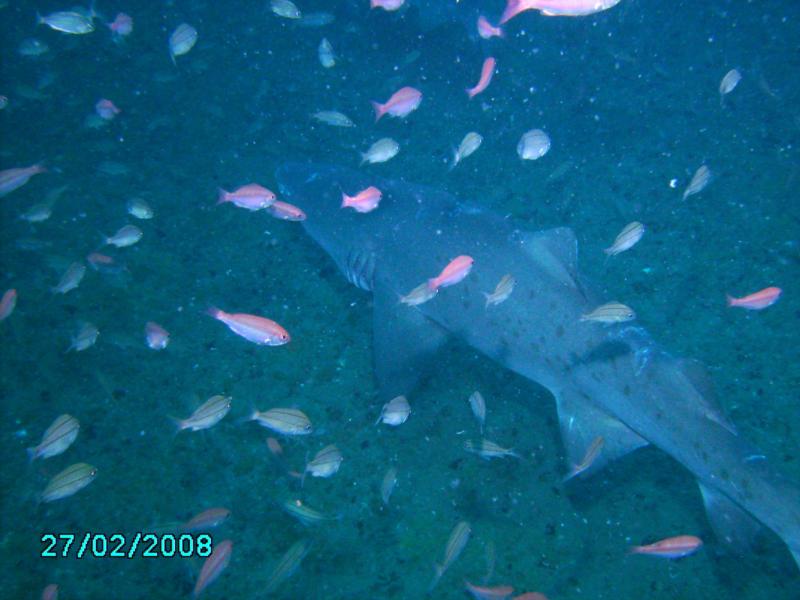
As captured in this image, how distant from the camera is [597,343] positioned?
3.65 metres

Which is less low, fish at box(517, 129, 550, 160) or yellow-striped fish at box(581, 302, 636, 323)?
fish at box(517, 129, 550, 160)

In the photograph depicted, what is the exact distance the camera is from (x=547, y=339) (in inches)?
153

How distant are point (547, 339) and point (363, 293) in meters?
2.47

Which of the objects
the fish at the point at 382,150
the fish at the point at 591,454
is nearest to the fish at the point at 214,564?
the fish at the point at 591,454

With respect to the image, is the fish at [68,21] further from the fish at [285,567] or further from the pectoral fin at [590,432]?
the pectoral fin at [590,432]

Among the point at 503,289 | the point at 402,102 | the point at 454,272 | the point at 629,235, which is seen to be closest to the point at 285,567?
the point at 454,272

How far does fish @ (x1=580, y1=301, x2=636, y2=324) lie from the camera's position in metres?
3.39

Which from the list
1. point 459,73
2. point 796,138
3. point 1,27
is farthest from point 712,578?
point 1,27

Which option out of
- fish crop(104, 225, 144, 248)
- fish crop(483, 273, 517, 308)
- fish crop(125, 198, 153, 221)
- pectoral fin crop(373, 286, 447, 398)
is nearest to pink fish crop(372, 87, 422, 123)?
pectoral fin crop(373, 286, 447, 398)

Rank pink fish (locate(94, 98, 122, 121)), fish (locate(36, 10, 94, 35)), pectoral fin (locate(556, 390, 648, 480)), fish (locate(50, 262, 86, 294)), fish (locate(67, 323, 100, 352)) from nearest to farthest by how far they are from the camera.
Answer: pectoral fin (locate(556, 390, 648, 480)) < fish (locate(67, 323, 100, 352)) < fish (locate(50, 262, 86, 294)) < fish (locate(36, 10, 94, 35)) < pink fish (locate(94, 98, 122, 121))

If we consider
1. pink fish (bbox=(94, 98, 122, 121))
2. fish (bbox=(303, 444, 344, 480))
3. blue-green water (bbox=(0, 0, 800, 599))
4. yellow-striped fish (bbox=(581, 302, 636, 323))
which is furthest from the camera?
pink fish (bbox=(94, 98, 122, 121))

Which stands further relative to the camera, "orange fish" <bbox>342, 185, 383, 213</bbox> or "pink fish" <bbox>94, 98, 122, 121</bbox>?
"pink fish" <bbox>94, 98, 122, 121</bbox>

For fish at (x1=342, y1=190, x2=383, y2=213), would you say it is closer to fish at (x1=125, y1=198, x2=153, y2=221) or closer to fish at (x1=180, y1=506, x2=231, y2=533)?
fish at (x1=125, y1=198, x2=153, y2=221)

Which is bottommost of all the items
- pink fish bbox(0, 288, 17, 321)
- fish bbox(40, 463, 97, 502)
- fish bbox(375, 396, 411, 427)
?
fish bbox(40, 463, 97, 502)
